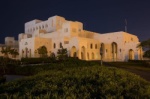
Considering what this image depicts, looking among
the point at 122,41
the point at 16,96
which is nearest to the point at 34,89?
the point at 16,96

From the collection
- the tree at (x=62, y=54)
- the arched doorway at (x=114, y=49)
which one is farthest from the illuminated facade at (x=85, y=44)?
the tree at (x=62, y=54)

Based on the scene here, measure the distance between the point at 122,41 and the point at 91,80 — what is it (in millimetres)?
41767

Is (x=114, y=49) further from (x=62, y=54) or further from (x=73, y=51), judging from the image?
(x=62, y=54)

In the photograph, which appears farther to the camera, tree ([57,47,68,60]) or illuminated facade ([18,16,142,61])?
illuminated facade ([18,16,142,61])

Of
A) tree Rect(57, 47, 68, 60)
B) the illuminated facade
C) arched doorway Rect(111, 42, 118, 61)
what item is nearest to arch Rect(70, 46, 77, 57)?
the illuminated facade

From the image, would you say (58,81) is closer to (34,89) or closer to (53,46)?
(34,89)

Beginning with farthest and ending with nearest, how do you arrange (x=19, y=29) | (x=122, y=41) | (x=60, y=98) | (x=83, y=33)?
(x=19, y=29) < (x=83, y=33) < (x=122, y=41) < (x=60, y=98)

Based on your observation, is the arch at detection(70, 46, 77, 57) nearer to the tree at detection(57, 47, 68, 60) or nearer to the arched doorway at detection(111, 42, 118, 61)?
the tree at detection(57, 47, 68, 60)

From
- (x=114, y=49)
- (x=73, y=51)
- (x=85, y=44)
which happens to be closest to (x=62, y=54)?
(x=73, y=51)

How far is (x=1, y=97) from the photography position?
512 cm

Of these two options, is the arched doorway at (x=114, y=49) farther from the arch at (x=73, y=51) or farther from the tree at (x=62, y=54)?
the tree at (x=62, y=54)

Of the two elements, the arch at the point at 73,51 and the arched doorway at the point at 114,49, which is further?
the arched doorway at the point at 114,49

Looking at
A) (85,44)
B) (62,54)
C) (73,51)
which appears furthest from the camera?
(73,51)

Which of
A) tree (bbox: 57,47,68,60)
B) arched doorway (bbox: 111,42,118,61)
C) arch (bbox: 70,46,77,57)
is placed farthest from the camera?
arched doorway (bbox: 111,42,118,61)
